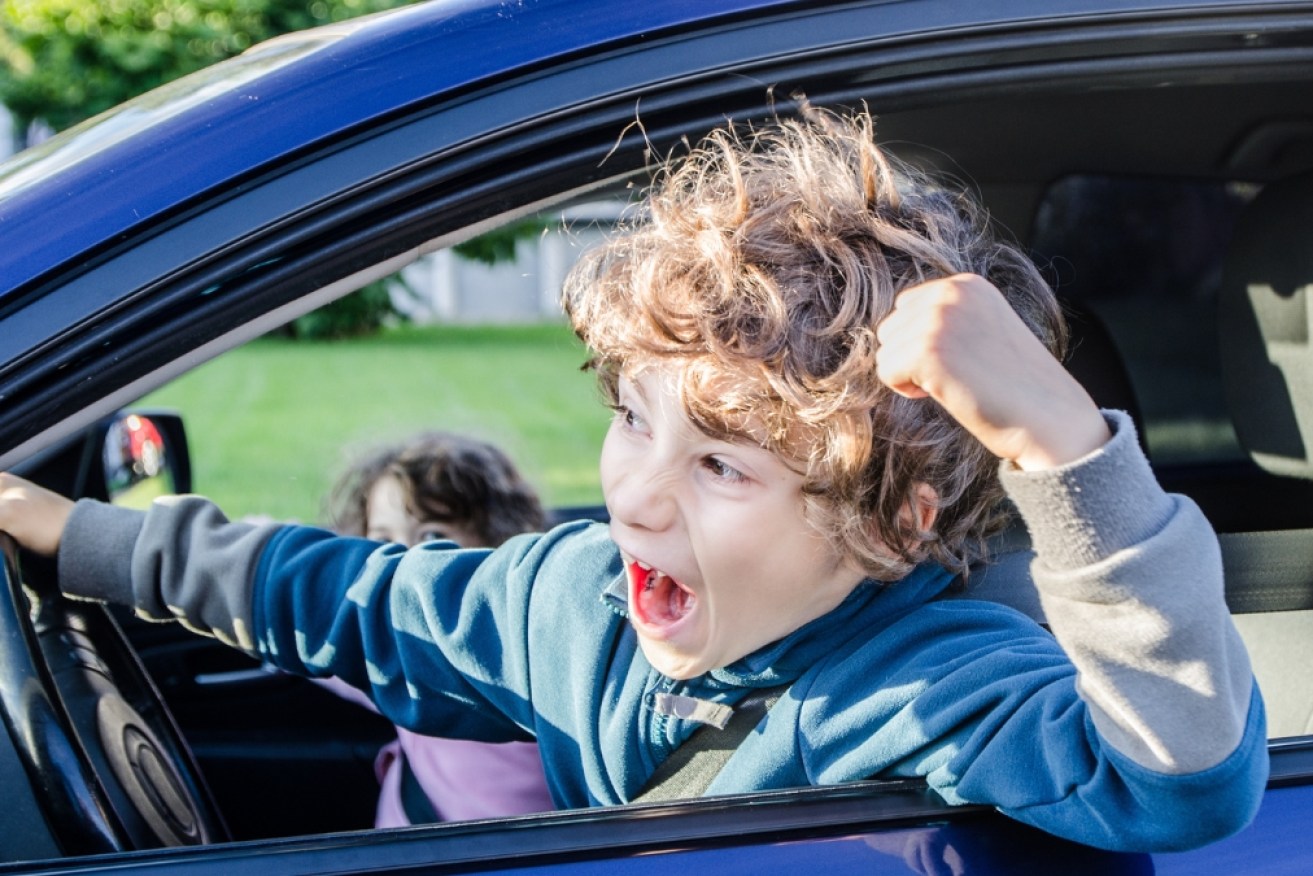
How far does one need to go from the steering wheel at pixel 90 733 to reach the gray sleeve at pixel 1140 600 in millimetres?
800

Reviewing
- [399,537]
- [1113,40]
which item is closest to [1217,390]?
[399,537]

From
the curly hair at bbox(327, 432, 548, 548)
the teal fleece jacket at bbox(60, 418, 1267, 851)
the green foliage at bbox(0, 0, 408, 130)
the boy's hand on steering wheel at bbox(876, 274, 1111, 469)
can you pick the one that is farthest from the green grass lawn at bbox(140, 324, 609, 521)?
the green foliage at bbox(0, 0, 408, 130)

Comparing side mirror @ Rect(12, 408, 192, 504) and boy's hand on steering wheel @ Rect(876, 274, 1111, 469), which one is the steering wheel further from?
boy's hand on steering wheel @ Rect(876, 274, 1111, 469)

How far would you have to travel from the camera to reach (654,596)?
1.24 metres

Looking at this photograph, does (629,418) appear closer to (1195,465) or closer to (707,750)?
(707,750)

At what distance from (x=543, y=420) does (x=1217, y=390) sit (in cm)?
605

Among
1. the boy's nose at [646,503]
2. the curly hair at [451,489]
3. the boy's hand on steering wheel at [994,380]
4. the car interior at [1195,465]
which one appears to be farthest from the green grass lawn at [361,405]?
the boy's hand on steering wheel at [994,380]

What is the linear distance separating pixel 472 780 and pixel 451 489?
706mm

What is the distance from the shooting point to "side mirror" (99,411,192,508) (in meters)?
1.89

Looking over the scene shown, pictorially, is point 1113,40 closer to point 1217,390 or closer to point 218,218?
point 218,218

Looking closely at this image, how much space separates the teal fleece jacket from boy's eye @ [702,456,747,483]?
16 cm

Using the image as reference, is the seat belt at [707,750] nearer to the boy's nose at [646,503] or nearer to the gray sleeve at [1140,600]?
the boy's nose at [646,503]

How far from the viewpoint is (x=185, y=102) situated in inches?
46.5

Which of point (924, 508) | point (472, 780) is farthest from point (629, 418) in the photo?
point (472, 780)
